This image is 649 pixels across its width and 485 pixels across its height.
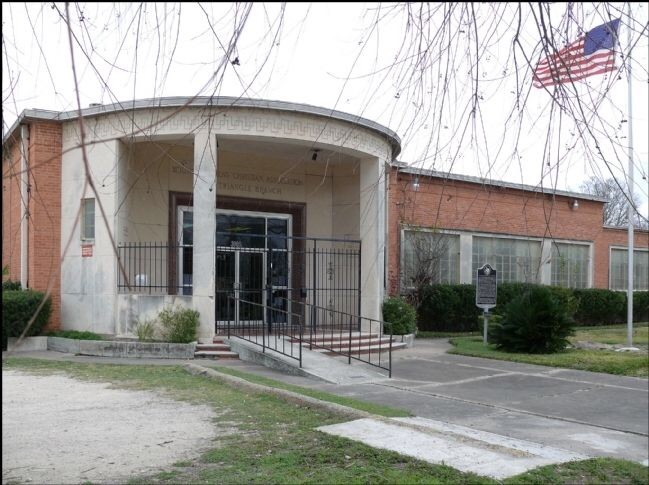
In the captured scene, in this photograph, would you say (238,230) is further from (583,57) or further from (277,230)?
(583,57)

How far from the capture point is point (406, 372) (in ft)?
41.4

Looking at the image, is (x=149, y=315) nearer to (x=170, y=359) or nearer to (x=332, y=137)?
(x=170, y=359)

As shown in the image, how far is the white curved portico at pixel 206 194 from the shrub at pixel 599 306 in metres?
11.7

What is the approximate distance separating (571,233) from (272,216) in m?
14.3

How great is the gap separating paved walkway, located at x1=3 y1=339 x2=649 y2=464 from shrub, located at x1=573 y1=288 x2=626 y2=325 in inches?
499

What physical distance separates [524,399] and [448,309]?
1111cm

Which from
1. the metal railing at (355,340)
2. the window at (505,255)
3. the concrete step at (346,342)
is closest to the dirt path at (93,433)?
the metal railing at (355,340)

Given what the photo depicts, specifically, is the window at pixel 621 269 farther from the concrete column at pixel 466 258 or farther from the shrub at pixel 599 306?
the concrete column at pixel 466 258

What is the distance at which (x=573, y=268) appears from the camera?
26859 mm

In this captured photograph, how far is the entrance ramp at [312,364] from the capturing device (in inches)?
454

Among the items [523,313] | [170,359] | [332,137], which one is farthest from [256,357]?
[523,313]

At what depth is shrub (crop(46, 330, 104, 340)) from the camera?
47.4 ft

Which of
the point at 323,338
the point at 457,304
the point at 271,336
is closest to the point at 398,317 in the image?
the point at 323,338

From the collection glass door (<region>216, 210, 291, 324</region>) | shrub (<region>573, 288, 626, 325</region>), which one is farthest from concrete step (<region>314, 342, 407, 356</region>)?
shrub (<region>573, 288, 626, 325</region>)
